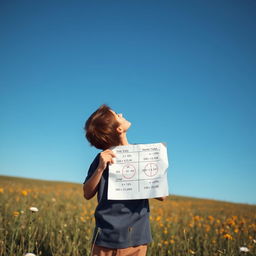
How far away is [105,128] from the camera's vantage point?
2414 millimetres

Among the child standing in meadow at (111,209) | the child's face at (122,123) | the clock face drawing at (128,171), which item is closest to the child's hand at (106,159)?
the child standing in meadow at (111,209)

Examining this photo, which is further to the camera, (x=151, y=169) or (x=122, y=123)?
(x=122, y=123)

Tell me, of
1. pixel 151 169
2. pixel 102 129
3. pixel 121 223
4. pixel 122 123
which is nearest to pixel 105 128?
pixel 102 129

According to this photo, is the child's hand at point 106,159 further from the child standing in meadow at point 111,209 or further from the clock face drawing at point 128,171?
the clock face drawing at point 128,171

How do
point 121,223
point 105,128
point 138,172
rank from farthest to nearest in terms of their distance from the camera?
point 105,128
point 138,172
point 121,223

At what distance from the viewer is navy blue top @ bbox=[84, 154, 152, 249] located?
217cm

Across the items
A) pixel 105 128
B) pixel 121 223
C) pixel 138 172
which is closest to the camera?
pixel 121 223

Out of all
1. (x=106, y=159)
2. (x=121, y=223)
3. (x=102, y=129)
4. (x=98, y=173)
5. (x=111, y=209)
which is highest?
(x=102, y=129)

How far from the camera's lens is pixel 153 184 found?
222cm

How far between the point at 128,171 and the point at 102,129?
458 mm

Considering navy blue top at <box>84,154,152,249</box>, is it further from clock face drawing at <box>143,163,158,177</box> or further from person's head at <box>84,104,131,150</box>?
person's head at <box>84,104,131,150</box>

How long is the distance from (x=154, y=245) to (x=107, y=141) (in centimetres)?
198

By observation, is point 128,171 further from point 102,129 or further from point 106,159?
point 102,129

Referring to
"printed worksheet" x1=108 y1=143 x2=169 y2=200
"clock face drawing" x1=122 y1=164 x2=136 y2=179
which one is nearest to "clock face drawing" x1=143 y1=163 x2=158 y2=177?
"printed worksheet" x1=108 y1=143 x2=169 y2=200
